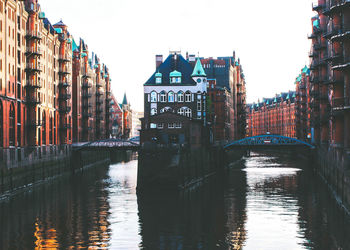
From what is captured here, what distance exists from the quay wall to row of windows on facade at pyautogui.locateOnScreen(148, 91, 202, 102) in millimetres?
15498

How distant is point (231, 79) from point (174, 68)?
4478 cm

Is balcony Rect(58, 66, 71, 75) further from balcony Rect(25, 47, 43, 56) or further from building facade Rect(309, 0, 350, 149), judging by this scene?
building facade Rect(309, 0, 350, 149)

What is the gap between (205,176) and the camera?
81938 millimetres

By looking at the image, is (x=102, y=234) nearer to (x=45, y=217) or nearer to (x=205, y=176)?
(x=45, y=217)

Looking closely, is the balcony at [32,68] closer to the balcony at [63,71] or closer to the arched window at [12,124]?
the arched window at [12,124]

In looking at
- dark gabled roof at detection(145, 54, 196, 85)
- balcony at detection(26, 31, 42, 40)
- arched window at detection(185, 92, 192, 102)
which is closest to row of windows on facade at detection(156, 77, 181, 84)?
dark gabled roof at detection(145, 54, 196, 85)

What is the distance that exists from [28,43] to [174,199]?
29.0 m

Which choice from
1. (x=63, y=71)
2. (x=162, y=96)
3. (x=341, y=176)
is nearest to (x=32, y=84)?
(x=63, y=71)

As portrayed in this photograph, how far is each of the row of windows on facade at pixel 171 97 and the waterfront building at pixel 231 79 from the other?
1747 centimetres

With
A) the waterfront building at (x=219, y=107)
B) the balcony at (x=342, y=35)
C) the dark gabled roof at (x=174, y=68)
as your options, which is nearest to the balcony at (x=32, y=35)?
the dark gabled roof at (x=174, y=68)

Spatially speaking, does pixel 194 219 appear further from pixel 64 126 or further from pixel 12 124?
pixel 64 126

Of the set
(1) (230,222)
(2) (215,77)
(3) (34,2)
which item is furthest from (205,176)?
(2) (215,77)

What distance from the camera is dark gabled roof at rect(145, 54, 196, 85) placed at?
3881 inches

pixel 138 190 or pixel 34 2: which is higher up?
pixel 34 2
